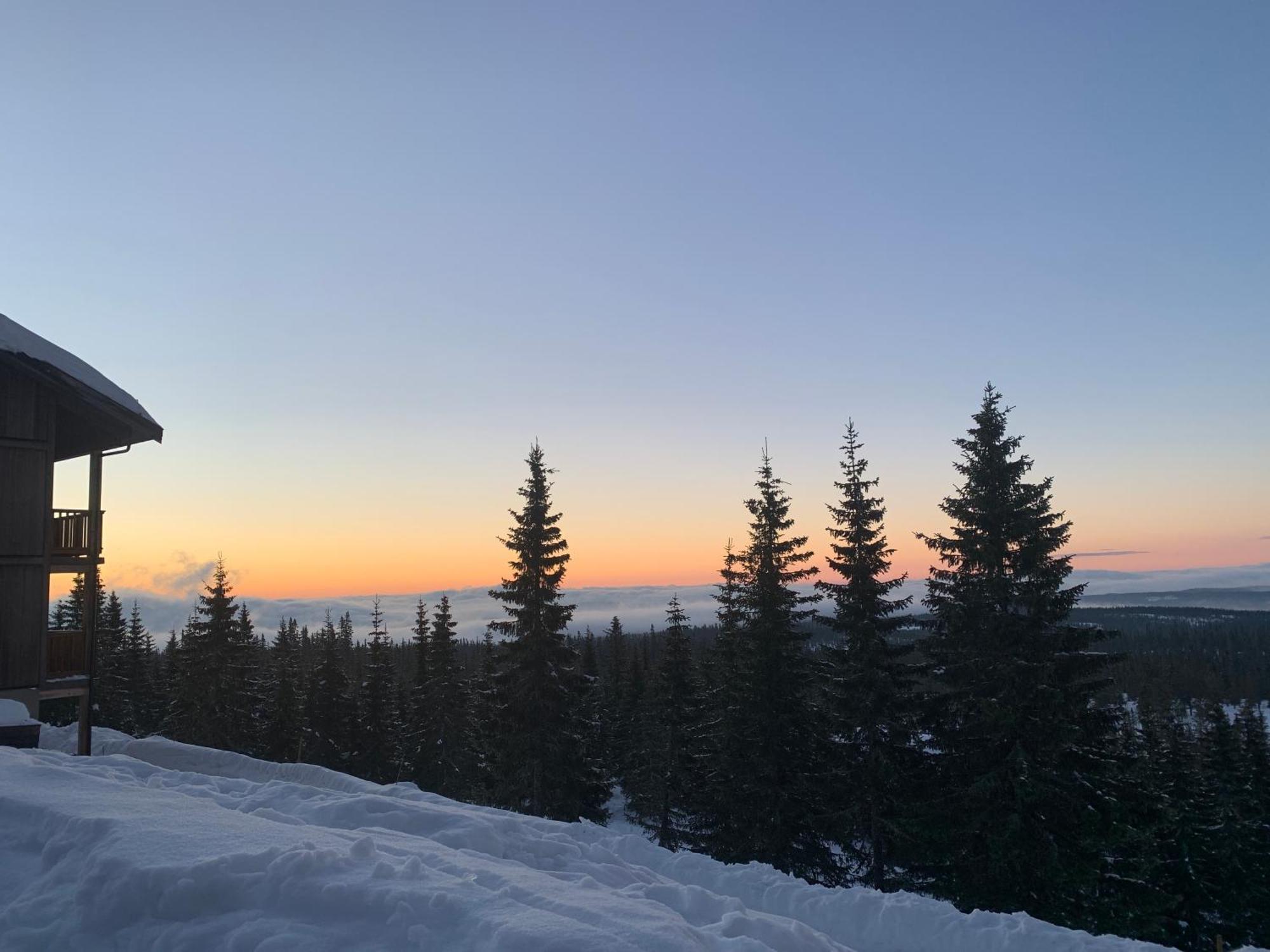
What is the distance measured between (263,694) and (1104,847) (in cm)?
4368

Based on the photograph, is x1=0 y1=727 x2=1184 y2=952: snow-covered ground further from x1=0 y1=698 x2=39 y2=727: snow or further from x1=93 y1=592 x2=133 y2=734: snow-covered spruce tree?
x1=93 y1=592 x2=133 y2=734: snow-covered spruce tree

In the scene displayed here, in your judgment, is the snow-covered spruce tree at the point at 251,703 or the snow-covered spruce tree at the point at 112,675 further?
the snow-covered spruce tree at the point at 112,675

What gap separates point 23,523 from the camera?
15180 millimetres

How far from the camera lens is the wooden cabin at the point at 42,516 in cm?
1495

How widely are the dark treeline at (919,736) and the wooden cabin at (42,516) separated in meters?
9.59

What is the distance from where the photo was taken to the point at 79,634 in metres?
16.7

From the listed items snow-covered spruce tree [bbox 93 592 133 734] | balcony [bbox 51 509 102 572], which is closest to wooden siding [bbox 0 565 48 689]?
balcony [bbox 51 509 102 572]

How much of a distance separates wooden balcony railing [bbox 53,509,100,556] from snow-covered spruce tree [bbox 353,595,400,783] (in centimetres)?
3076

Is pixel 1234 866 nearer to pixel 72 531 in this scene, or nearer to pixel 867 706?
pixel 867 706

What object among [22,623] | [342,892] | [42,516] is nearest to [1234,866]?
[342,892]

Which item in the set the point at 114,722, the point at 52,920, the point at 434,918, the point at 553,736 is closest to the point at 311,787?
the point at 52,920

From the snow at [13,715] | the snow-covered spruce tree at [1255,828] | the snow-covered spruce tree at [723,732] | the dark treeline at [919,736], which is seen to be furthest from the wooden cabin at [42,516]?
the snow-covered spruce tree at [1255,828]

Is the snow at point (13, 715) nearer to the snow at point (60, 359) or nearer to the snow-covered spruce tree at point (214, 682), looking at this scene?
the snow at point (60, 359)

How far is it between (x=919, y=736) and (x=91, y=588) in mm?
22317
